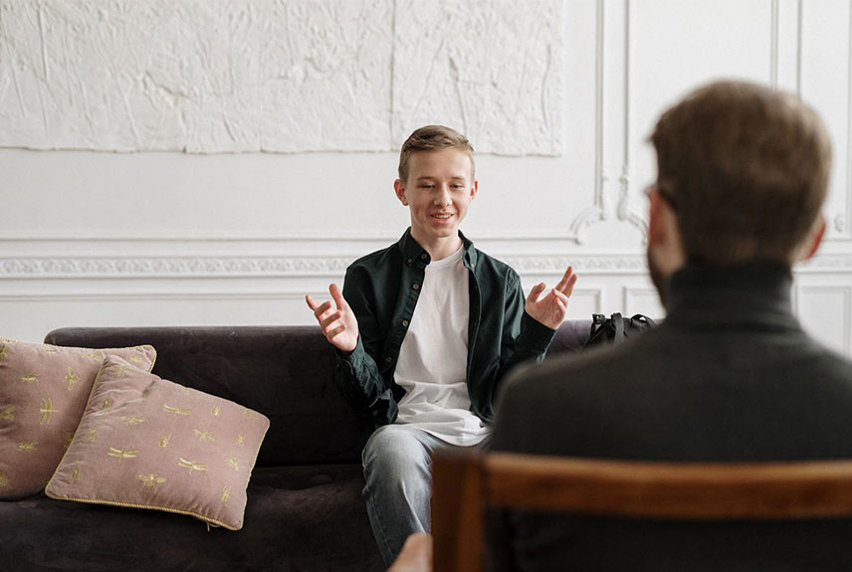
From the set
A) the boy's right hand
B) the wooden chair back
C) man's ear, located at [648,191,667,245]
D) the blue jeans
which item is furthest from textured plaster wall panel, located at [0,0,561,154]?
the wooden chair back

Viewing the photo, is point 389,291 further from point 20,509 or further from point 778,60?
point 778,60

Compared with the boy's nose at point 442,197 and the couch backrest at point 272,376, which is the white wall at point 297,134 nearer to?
the couch backrest at point 272,376

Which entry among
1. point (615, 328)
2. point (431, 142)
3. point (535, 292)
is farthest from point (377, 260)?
point (615, 328)

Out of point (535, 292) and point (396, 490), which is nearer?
point (396, 490)

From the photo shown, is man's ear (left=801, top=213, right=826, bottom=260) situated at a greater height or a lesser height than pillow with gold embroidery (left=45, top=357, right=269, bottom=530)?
greater

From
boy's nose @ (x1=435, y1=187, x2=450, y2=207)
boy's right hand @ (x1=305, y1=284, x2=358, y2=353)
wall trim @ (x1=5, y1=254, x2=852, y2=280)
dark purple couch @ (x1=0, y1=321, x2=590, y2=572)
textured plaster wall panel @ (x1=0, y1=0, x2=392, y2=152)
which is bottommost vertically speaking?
dark purple couch @ (x1=0, y1=321, x2=590, y2=572)

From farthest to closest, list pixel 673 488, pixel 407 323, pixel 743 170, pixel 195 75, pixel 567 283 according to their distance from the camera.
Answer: pixel 195 75 < pixel 407 323 < pixel 567 283 < pixel 743 170 < pixel 673 488

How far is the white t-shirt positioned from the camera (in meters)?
2.11

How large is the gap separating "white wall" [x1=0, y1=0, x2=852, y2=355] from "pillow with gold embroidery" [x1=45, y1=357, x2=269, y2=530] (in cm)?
170

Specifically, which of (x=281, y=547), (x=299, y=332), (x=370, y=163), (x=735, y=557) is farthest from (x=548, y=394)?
(x=370, y=163)

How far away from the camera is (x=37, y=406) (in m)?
2.15

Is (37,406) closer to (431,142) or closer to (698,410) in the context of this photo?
(431,142)

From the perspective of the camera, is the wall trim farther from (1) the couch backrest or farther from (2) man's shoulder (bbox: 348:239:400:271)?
(2) man's shoulder (bbox: 348:239:400:271)

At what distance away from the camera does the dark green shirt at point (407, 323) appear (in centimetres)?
214
